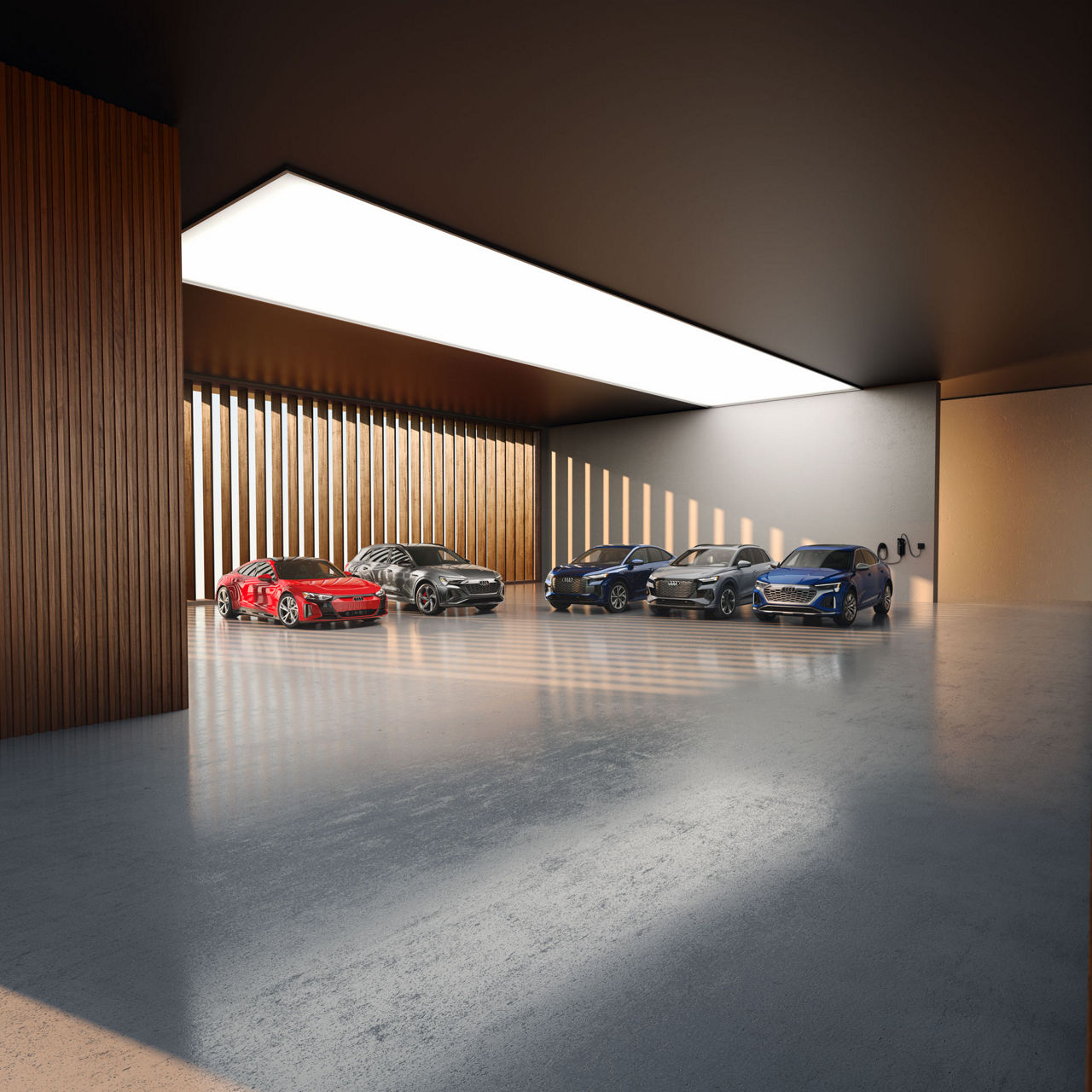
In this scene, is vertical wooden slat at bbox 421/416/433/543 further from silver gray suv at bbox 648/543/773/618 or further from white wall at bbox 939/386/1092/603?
white wall at bbox 939/386/1092/603

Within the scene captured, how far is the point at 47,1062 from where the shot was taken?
2.02 meters

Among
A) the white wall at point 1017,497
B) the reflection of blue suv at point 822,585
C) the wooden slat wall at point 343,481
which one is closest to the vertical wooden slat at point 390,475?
the wooden slat wall at point 343,481

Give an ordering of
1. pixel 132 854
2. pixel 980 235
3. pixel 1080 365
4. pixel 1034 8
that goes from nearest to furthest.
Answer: pixel 132 854
pixel 1034 8
pixel 980 235
pixel 1080 365

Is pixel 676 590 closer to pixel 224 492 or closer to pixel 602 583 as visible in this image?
pixel 602 583

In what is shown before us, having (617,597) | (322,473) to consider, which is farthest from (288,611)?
(322,473)

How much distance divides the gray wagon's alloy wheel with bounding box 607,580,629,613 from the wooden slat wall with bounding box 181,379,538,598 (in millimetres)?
7061

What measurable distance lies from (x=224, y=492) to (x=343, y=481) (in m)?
2.89

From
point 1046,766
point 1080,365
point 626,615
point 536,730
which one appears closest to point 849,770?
point 1046,766

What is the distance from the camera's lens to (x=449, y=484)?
2112 centimetres

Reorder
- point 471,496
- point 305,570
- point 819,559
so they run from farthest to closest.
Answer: point 471,496
point 819,559
point 305,570

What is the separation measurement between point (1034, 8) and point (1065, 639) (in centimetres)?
775

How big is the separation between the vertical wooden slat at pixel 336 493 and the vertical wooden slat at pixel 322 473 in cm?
10

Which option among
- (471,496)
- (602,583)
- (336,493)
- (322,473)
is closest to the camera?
(602,583)

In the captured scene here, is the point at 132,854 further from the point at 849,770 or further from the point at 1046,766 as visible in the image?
the point at 1046,766
